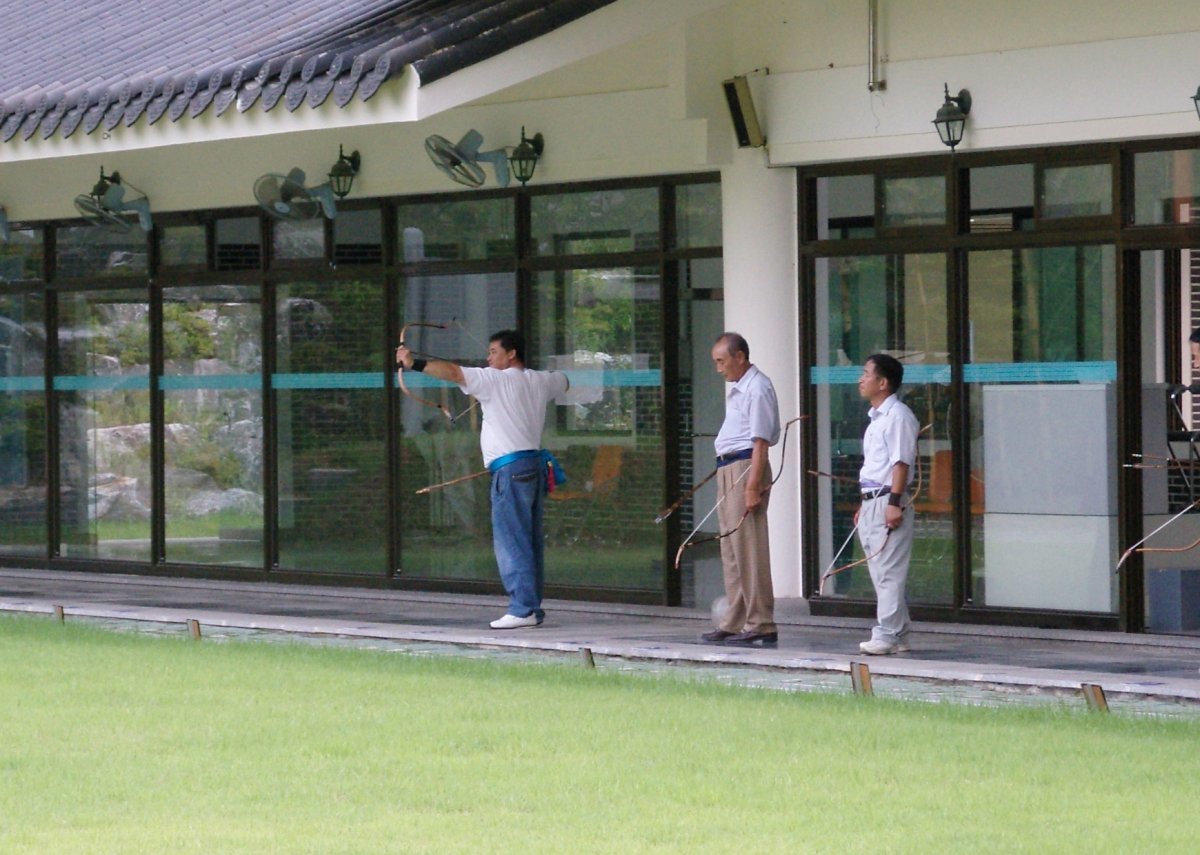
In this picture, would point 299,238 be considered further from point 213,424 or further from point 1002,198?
point 1002,198

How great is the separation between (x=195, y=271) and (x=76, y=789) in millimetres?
8913

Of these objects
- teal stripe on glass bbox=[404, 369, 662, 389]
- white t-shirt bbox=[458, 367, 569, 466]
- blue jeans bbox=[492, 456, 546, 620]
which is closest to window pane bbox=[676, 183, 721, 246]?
teal stripe on glass bbox=[404, 369, 662, 389]

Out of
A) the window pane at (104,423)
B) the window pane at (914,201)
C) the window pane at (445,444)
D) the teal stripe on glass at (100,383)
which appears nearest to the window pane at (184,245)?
the window pane at (104,423)

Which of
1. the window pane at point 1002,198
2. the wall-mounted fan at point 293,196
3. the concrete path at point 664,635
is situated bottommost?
the concrete path at point 664,635

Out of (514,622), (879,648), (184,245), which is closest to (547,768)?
(879,648)

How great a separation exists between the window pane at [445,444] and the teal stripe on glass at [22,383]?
12.3ft

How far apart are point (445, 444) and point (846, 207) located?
340 centimetres

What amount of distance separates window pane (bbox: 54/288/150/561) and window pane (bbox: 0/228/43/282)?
1.22 feet

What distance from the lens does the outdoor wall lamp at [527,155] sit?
13773mm

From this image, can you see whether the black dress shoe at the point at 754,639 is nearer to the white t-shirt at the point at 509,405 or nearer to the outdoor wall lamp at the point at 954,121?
the white t-shirt at the point at 509,405

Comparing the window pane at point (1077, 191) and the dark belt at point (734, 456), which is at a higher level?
the window pane at point (1077, 191)

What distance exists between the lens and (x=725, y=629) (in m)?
11.6

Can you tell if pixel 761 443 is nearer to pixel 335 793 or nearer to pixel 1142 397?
pixel 1142 397

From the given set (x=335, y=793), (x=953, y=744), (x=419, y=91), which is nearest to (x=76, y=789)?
(x=335, y=793)
